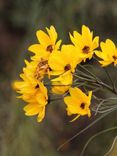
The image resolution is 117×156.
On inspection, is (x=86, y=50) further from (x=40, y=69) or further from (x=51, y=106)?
(x=51, y=106)

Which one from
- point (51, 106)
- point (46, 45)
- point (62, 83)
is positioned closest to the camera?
point (62, 83)

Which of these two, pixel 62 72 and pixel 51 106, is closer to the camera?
pixel 62 72

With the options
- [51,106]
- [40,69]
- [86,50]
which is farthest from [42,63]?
[51,106]

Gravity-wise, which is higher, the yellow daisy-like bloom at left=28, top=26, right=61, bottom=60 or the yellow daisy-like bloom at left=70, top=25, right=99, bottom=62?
the yellow daisy-like bloom at left=28, top=26, right=61, bottom=60

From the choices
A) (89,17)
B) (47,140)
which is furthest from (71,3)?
(47,140)

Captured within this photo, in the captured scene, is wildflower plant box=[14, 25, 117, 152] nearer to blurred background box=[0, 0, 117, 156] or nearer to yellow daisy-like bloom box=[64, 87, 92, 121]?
yellow daisy-like bloom box=[64, 87, 92, 121]

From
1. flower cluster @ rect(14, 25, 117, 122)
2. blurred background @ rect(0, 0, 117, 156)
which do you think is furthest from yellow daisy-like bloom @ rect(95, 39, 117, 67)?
blurred background @ rect(0, 0, 117, 156)

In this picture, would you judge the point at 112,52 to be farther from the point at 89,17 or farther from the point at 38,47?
the point at 89,17
